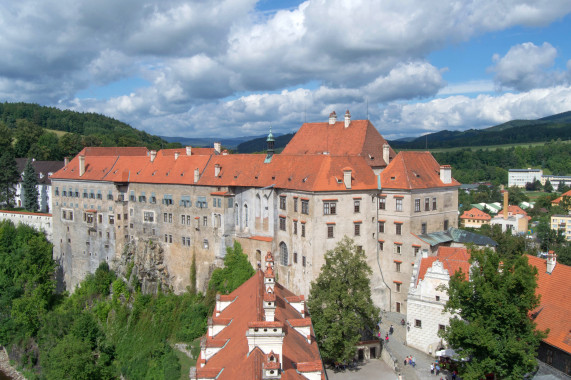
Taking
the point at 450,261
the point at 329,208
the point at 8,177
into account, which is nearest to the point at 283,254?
the point at 329,208

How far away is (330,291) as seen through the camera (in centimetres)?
3759

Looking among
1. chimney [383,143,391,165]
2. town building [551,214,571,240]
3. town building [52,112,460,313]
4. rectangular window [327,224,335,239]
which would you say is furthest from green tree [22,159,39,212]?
town building [551,214,571,240]

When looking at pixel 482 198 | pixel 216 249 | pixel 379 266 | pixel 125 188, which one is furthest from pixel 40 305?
pixel 482 198

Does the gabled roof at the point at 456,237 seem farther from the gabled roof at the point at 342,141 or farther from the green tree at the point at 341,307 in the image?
the green tree at the point at 341,307

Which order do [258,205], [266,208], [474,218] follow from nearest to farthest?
[266,208] → [258,205] → [474,218]

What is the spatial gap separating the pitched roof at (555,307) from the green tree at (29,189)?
77330 mm

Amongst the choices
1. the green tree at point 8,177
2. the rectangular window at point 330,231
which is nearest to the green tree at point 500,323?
the rectangular window at point 330,231

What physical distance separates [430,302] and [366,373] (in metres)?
7.69

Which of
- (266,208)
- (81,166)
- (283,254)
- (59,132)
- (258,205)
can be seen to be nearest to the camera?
(283,254)

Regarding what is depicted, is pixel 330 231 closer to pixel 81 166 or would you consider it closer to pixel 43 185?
pixel 81 166

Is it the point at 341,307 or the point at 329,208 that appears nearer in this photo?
the point at 341,307

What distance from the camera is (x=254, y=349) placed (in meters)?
23.3

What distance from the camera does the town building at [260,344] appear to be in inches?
885

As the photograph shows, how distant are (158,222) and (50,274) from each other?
65.0 ft
